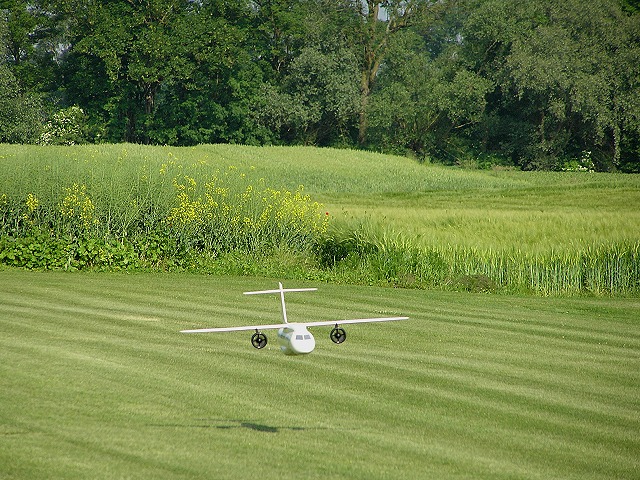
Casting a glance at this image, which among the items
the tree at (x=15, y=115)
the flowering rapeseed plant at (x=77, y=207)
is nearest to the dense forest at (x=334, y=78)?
the tree at (x=15, y=115)

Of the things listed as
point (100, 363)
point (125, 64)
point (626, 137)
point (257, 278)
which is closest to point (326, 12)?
point (125, 64)

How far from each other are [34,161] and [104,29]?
49534 millimetres

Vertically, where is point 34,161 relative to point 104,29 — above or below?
below

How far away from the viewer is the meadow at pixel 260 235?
73.6ft

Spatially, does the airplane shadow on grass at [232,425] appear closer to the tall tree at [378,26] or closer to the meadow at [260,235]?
the meadow at [260,235]

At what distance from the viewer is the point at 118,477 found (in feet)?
24.3

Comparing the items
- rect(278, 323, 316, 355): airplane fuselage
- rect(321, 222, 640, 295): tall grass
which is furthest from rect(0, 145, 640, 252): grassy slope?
rect(278, 323, 316, 355): airplane fuselage

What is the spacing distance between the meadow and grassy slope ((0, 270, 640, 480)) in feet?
16.9

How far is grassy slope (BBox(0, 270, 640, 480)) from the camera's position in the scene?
805 centimetres

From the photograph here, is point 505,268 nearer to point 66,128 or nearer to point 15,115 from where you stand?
point 15,115

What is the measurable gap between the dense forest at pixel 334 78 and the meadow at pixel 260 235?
41.9 m

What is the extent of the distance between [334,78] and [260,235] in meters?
51.3

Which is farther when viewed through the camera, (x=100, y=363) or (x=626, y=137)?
(x=626, y=137)

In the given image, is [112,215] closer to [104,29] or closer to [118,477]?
[118,477]
